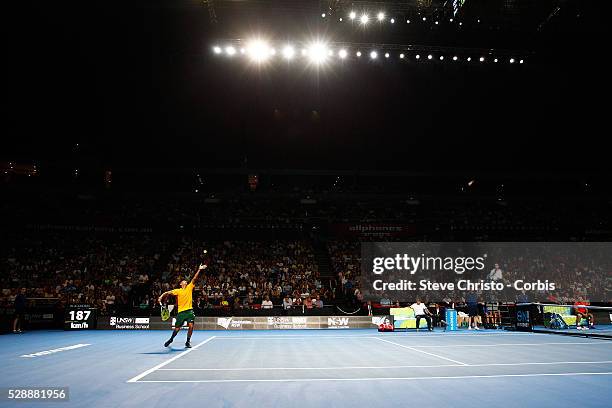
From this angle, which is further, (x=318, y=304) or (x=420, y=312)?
(x=318, y=304)

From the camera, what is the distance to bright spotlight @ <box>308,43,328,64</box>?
17.2m

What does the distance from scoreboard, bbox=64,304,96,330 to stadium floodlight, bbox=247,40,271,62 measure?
15.5 meters

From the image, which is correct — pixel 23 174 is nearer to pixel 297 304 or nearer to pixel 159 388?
pixel 297 304

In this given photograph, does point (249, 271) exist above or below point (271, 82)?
below

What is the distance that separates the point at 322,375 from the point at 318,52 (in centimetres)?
1299

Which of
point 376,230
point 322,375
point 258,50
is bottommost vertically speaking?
point 322,375

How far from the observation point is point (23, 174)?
32.8 m

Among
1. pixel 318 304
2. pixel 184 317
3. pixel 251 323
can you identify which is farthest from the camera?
pixel 318 304

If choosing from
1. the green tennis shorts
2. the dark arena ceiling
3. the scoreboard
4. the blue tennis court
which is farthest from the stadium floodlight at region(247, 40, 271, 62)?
the scoreboard

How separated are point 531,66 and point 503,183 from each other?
2261 centimetres

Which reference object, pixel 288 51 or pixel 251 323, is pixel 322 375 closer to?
pixel 288 51

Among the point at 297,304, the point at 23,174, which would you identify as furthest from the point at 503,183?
the point at 23,174

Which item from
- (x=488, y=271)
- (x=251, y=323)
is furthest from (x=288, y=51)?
(x=488, y=271)

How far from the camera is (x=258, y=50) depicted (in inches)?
688
